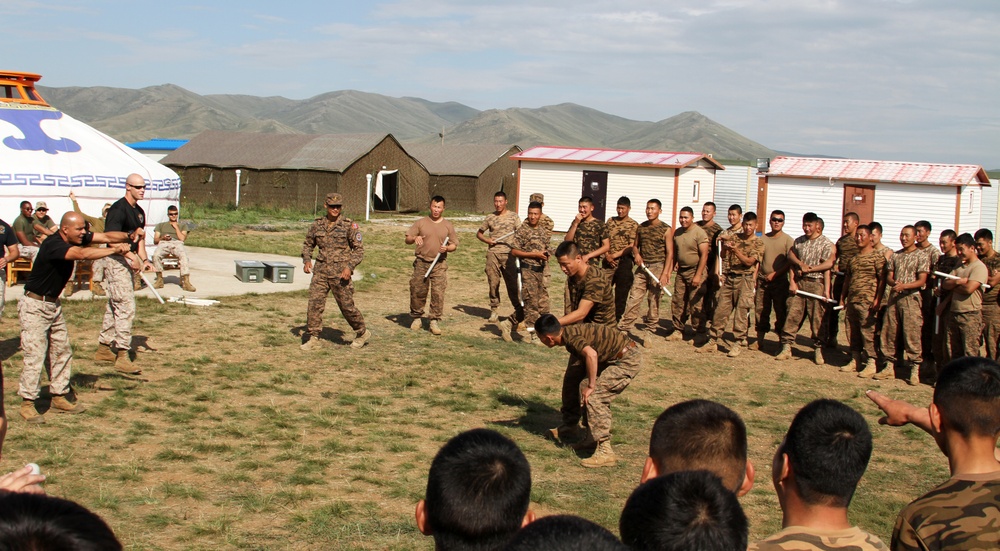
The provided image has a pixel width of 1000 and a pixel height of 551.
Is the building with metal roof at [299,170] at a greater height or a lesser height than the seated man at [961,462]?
greater

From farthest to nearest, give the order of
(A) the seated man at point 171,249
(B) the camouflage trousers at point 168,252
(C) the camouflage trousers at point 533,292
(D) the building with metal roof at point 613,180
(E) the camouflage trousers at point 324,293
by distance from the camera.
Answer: (D) the building with metal roof at point 613,180 → (B) the camouflage trousers at point 168,252 → (A) the seated man at point 171,249 → (C) the camouflage trousers at point 533,292 → (E) the camouflage trousers at point 324,293

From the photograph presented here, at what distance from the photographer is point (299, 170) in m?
38.0

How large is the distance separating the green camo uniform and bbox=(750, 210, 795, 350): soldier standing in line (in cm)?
958

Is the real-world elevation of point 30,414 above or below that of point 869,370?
below

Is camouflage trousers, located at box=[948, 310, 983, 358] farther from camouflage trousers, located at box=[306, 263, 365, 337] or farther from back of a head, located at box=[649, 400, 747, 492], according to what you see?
back of a head, located at box=[649, 400, 747, 492]

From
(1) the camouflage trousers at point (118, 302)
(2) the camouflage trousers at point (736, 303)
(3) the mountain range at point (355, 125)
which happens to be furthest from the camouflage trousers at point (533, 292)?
(3) the mountain range at point (355, 125)

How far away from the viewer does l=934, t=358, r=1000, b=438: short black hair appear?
133 inches

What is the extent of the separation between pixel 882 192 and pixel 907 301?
17444mm

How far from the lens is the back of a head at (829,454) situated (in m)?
3.00

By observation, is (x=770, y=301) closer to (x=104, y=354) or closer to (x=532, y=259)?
(x=532, y=259)

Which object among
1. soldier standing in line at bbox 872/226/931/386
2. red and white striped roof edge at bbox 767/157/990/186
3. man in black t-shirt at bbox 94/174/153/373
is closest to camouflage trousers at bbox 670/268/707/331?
soldier standing in line at bbox 872/226/931/386

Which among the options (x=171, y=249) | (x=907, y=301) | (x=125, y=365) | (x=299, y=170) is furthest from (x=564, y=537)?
(x=299, y=170)

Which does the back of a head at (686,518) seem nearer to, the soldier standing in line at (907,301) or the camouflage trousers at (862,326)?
the soldier standing in line at (907,301)

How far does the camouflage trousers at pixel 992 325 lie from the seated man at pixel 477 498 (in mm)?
9994
